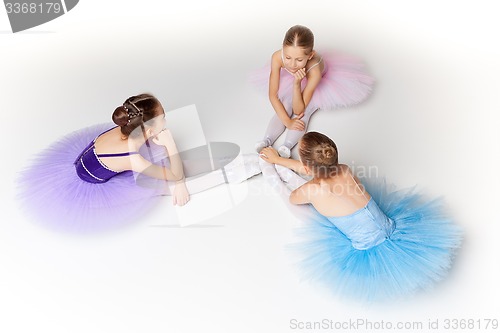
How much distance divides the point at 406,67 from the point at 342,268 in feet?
3.76

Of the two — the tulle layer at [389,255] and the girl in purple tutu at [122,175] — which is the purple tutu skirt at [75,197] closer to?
the girl in purple tutu at [122,175]

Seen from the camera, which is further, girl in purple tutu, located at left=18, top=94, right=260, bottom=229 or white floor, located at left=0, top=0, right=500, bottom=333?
girl in purple tutu, located at left=18, top=94, right=260, bottom=229

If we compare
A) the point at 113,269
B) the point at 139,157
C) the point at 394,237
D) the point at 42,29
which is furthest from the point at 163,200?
the point at 42,29

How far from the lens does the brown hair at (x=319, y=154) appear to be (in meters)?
1.86

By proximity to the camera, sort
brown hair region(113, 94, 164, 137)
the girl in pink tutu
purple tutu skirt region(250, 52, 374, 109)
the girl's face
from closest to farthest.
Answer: brown hair region(113, 94, 164, 137), the girl's face, the girl in pink tutu, purple tutu skirt region(250, 52, 374, 109)

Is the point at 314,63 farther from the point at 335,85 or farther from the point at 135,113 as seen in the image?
the point at 135,113

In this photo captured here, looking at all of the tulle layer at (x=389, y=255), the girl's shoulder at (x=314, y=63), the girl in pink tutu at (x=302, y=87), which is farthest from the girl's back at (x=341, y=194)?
the girl's shoulder at (x=314, y=63)

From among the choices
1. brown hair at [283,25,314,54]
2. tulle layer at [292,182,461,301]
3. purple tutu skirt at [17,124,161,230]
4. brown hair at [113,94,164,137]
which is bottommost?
tulle layer at [292,182,461,301]

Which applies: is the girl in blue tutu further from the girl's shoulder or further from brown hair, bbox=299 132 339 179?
the girl's shoulder

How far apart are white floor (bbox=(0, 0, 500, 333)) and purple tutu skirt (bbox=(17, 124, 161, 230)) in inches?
1.9

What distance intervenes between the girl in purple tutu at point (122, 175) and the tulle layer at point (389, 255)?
18.1 inches

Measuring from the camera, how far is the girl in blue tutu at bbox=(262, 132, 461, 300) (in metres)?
1.87

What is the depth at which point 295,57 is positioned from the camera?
7.36 feet

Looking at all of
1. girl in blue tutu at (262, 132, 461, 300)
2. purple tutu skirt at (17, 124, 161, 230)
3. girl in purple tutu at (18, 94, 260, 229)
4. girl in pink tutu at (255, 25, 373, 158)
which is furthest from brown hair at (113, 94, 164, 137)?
girl in blue tutu at (262, 132, 461, 300)
